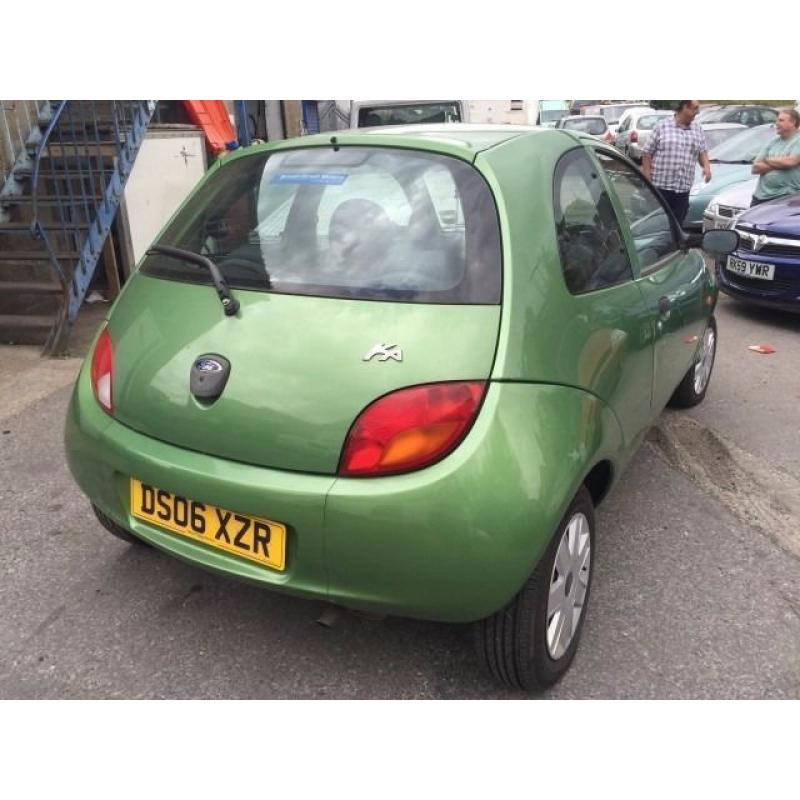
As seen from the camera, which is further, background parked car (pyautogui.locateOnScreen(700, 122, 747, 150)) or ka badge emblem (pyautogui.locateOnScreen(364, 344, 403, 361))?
background parked car (pyautogui.locateOnScreen(700, 122, 747, 150))

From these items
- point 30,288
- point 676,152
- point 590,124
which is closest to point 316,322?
point 30,288

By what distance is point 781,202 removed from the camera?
6801 mm

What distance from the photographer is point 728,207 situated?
7914mm

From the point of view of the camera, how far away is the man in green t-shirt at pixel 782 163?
716 centimetres

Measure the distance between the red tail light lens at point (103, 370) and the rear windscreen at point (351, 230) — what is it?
0.29m

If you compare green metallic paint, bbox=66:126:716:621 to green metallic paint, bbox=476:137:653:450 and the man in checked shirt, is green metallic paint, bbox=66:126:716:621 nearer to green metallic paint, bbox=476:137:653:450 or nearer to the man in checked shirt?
green metallic paint, bbox=476:137:653:450

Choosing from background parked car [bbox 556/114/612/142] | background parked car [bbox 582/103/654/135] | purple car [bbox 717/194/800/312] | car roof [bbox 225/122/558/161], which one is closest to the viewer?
car roof [bbox 225/122/558/161]

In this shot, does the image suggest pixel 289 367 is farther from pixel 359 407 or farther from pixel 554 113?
pixel 554 113

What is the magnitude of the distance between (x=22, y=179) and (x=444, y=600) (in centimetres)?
648

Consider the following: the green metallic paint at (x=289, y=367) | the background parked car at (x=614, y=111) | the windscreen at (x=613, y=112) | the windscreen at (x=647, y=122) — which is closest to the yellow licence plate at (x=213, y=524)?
the green metallic paint at (x=289, y=367)

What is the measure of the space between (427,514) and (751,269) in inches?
220

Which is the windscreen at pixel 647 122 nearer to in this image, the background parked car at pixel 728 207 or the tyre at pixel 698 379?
Answer: the background parked car at pixel 728 207

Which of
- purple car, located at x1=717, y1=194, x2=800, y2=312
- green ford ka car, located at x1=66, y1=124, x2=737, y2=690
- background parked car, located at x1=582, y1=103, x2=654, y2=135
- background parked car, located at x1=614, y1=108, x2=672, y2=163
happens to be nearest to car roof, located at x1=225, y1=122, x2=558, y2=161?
green ford ka car, located at x1=66, y1=124, x2=737, y2=690

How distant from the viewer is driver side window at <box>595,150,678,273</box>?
3100 millimetres
